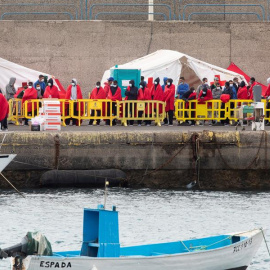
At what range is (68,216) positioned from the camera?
28797 millimetres

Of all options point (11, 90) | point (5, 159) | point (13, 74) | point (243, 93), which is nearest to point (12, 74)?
point (13, 74)

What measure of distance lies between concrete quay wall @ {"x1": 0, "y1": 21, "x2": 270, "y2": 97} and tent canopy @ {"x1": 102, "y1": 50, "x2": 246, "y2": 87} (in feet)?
10.5

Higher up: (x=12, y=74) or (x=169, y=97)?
(x=12, y=74)

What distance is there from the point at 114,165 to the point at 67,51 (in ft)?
49.1

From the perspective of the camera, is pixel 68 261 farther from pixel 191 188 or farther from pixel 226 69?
pixel 226 69

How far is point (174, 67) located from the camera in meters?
43.0

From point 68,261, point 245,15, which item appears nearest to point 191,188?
point 68,261

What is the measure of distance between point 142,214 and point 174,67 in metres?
14.6

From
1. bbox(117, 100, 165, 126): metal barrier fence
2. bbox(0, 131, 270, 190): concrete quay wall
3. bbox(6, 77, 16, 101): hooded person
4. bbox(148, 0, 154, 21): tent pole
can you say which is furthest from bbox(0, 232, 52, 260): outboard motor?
bbox(148, 0, 154, 21): tent pole

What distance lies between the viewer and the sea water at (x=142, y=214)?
26.0 meters

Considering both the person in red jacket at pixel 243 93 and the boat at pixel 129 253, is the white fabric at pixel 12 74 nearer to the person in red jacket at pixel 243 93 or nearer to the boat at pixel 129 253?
the person in red jacket at pixel 243 93

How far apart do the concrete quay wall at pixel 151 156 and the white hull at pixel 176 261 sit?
35.0 feet

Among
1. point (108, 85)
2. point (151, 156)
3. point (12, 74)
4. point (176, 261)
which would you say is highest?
point (12, 74)

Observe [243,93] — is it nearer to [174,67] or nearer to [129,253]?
[174,67]
